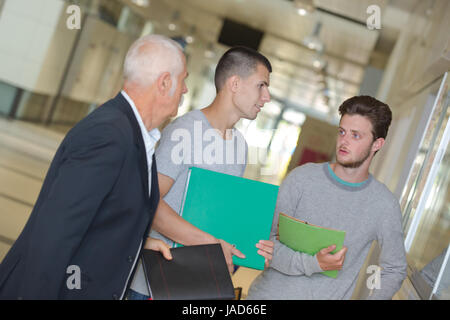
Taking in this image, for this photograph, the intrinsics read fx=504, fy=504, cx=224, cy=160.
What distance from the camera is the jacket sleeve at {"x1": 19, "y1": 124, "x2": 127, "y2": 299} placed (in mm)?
1265

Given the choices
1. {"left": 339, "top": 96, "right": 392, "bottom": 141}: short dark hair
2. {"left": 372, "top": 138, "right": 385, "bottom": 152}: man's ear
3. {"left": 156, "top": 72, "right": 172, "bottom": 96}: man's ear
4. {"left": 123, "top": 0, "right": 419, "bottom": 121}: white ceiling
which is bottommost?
{"left": 156, "top": 72, "right": 172, "bottom": 96}: man's ear

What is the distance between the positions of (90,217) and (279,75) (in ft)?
68.5

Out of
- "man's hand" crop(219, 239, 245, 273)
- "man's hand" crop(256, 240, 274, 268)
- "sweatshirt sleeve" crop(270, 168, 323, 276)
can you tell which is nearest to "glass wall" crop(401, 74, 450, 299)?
"sweatshirt sleeve" crop(270, 168, 323, 276)

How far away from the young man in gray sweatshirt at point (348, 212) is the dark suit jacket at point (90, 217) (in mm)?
620

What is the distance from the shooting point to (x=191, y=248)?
5.15ft

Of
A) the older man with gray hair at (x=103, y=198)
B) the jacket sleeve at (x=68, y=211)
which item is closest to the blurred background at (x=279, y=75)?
the older man with gray hair at (x=103, y=198)

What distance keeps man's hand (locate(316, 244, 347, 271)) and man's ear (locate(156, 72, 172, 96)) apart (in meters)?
0.77

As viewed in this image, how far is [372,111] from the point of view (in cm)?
193

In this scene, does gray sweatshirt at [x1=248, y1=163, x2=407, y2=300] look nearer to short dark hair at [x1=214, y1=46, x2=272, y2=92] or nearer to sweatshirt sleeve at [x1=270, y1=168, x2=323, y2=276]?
sweatshirt sleeve at [x1=270, y1=168, x2=323, y2=276]

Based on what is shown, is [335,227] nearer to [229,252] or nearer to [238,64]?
[229,252]

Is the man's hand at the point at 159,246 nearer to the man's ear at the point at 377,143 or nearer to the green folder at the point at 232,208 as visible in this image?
the green folder at the point at 232,208

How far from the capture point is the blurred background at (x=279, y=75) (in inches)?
139

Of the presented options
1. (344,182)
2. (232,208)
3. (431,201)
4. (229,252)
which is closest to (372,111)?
(344,182)

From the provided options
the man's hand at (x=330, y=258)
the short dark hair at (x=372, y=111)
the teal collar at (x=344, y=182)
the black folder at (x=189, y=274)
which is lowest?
the black folder at (x=189, y=274)
